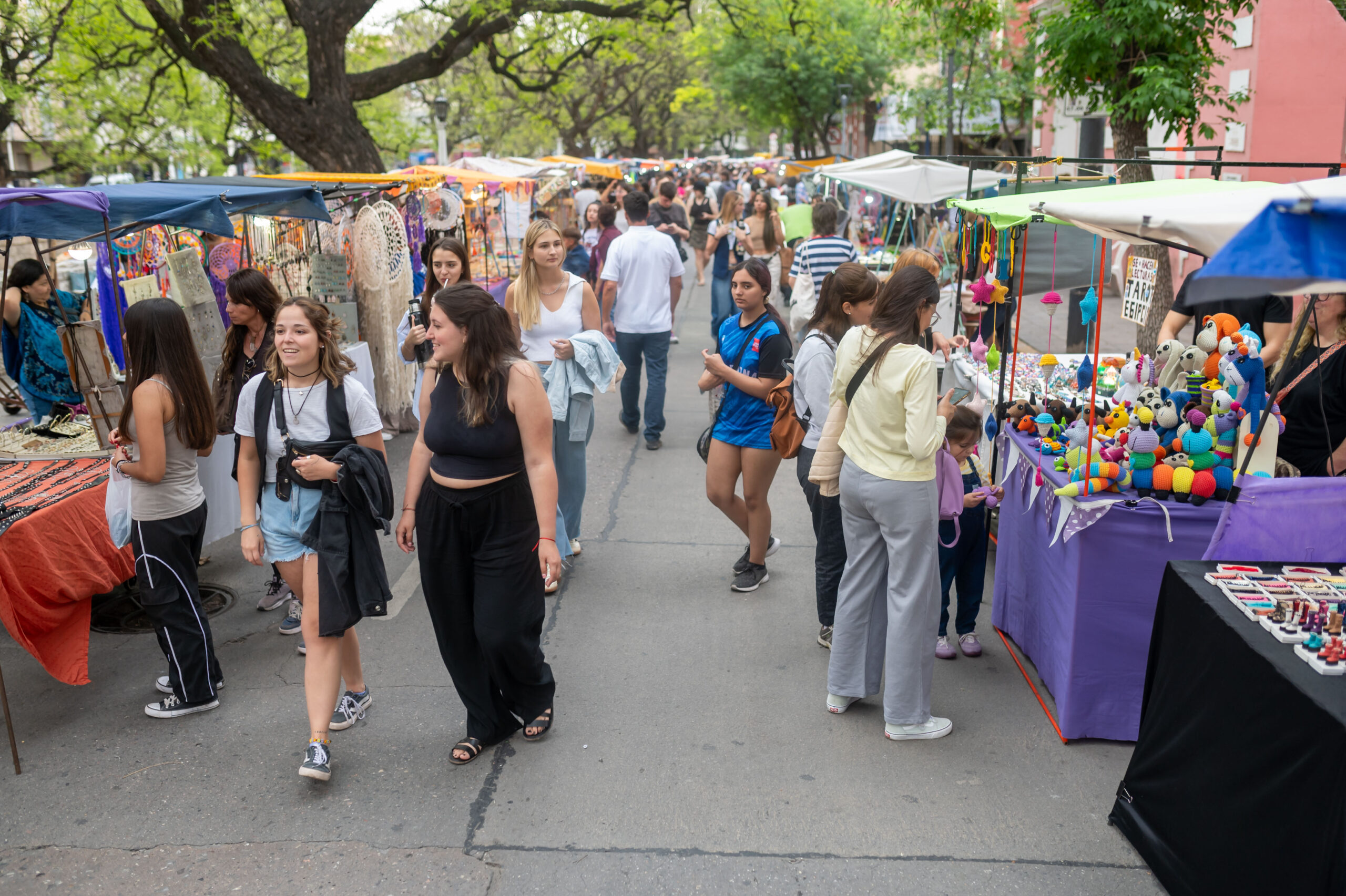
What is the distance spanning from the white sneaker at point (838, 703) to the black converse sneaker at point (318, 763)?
203 cm

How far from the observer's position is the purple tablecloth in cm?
387

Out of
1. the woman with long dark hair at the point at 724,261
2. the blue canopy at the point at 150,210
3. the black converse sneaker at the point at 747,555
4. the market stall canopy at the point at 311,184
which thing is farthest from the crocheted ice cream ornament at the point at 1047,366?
the woman with long dark hair at the point at 724,261

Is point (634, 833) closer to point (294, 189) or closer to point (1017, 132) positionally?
point (294, 189)

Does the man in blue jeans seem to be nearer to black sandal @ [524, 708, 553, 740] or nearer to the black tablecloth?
black sandal @ [524, 708, 553, 740]

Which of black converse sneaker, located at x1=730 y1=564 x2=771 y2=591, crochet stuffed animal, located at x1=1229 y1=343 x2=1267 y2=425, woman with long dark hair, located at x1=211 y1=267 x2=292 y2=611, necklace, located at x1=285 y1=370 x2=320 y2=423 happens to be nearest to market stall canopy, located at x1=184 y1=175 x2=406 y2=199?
woman with long dark hair, located at x1=211 y1=267 x2=292 y2=611

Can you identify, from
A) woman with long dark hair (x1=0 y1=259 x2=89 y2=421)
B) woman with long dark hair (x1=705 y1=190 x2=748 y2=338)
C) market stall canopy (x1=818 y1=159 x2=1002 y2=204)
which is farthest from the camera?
market stall canopy (x1=818 y1=159 x2=1002 y2=204)

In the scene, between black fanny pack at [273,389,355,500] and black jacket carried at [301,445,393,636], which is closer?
black jacket carried at [301,445,393,636]

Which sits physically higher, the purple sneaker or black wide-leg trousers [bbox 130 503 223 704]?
black wide-leg trousers [bbox 130 503 223 704]

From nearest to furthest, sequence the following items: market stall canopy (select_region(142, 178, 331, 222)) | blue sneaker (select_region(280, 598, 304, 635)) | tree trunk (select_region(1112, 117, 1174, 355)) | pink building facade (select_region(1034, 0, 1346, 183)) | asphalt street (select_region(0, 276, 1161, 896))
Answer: asphalt street (select_region(0, 276, 1161, 896)), blue sneaker (select_region(280, 598, 304, 635)), market stall canopy (select_region(142, 178, 331, 222)), tree trunk (select_region(1112, 117, 1174, 355)), pink building facade (select_region(1034, 0, 1346, 183))

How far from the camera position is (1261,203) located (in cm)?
295

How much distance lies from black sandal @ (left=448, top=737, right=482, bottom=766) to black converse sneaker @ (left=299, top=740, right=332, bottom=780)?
1.51 ft

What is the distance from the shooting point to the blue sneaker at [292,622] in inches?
207

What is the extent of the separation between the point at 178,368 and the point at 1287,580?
4.14 m

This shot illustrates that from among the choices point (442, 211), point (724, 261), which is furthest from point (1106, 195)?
point (724, 261)
